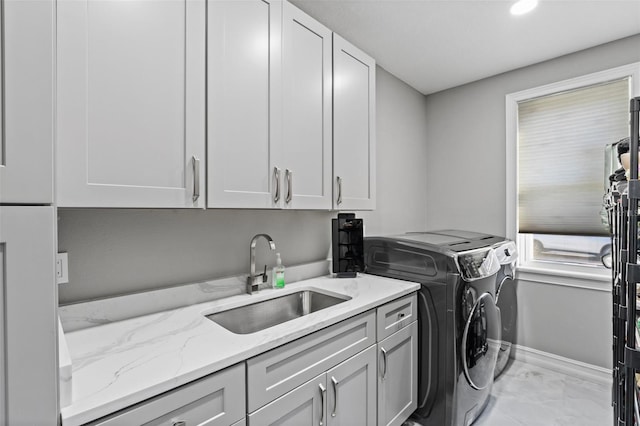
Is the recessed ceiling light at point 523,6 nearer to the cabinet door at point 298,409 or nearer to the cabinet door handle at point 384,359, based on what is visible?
the cabinet door handle at point 384,359

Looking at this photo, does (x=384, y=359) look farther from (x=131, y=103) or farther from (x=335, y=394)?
(x=131, y=103)

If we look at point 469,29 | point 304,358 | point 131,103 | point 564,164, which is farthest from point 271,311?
point 564,164

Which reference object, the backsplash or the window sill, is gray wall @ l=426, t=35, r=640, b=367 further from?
the backsplash

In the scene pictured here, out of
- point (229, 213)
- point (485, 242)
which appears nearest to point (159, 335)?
point (229, 213)

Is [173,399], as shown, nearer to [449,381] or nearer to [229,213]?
[229,213]

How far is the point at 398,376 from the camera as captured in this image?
1.71 m

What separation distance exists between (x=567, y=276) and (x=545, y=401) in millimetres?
960

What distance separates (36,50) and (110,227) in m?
0.86

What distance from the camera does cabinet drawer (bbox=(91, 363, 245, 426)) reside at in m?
0.79

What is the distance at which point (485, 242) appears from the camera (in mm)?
2205

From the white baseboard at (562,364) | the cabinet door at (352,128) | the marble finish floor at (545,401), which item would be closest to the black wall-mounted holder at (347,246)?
the cabinet door at (352,128)

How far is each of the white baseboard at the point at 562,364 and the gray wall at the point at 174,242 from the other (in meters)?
1.63

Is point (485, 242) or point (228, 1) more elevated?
point (228, 1)

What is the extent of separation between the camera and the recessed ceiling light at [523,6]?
6.13 feet
